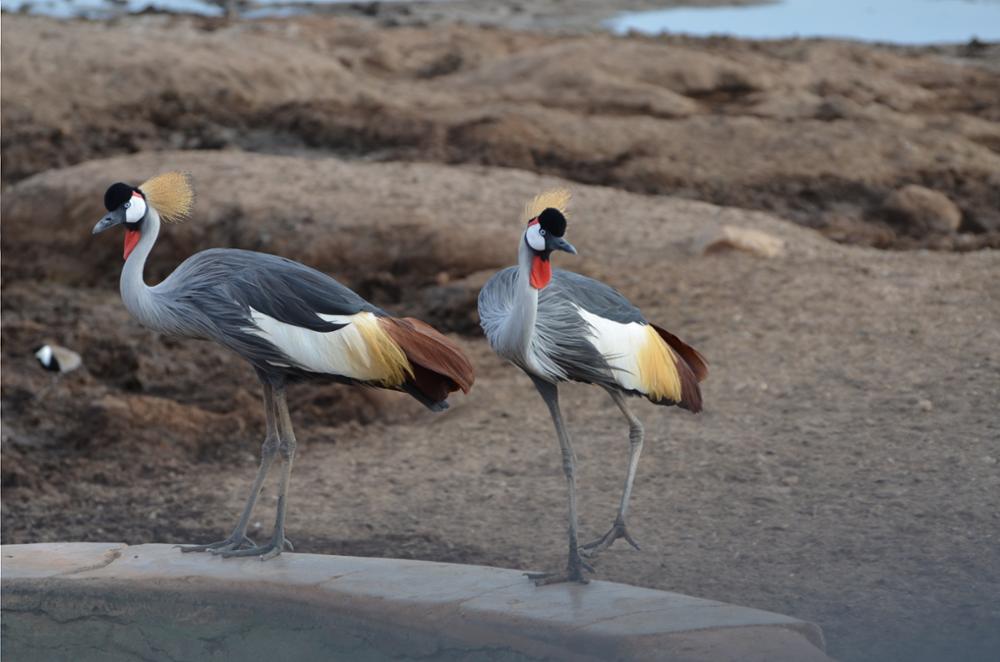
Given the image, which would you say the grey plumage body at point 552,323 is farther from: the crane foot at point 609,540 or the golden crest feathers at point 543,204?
the crane foot at point 609,540

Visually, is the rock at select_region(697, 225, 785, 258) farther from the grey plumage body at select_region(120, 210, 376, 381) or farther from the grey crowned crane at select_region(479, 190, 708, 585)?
the grey plumage body at select_region(120, 210, 376, 381)

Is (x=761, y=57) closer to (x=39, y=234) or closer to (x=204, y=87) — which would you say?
(x=204, y=87)

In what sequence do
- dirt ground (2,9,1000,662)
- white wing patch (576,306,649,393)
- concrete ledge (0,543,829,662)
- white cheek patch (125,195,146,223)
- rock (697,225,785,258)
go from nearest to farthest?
concrete ledge (0,543,829,662) → white wing patch (576,306,649,393) → white cheek patch (125,195,146,223) → dirt ground (2,9,1000,662) → rock (697,225,785,258)

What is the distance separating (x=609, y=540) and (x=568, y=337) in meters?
0.86

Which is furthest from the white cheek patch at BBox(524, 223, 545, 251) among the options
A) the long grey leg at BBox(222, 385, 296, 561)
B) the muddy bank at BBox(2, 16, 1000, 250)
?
the muddy bank at BBox(2, 16, 1000, 250)

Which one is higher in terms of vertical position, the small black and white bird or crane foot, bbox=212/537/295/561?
crane foot, bbox=212/537/295/561

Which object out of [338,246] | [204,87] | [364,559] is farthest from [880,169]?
[364,559]

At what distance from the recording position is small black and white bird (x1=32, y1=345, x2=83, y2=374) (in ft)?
25.7

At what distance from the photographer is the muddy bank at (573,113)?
1180cm

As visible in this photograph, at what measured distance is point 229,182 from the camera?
10312mm

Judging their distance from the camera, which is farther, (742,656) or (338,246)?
(338,246)

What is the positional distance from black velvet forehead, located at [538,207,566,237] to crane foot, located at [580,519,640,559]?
1244 mm

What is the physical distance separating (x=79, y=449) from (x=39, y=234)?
367 cm

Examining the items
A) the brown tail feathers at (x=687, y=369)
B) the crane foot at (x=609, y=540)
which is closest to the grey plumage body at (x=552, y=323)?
the brown tail feathers at (x=687, y=369)
